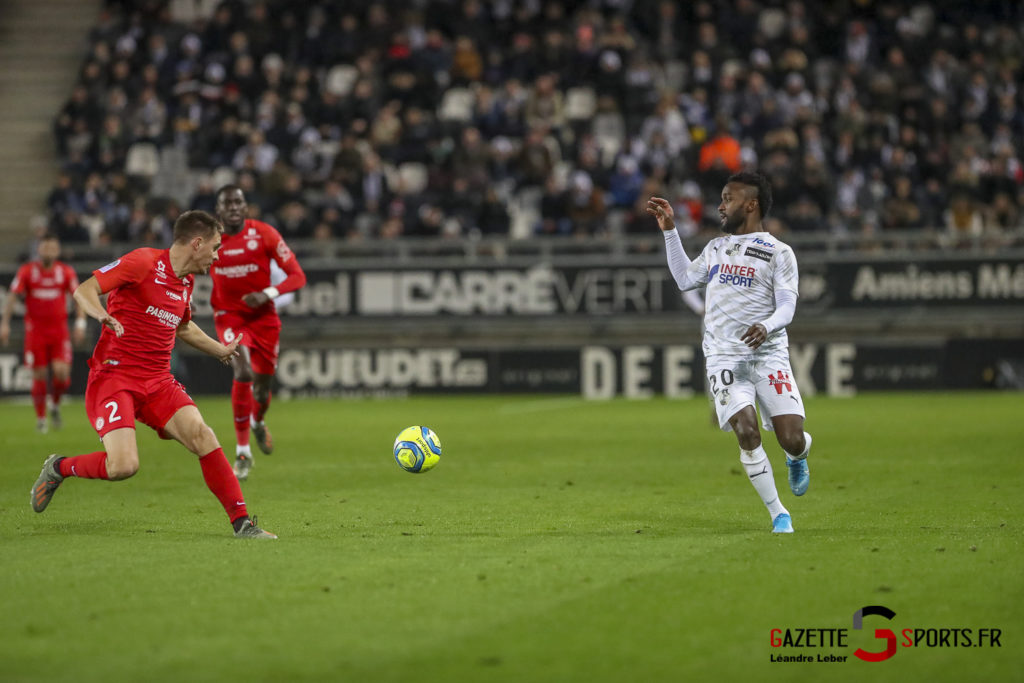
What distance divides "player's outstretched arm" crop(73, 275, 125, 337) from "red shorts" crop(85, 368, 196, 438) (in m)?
0.36

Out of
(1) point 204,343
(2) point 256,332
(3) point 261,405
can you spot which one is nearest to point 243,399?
(3) point 261,405

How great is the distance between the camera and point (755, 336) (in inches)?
344

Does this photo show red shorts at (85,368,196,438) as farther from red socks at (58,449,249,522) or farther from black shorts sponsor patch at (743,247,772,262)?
black shorts sponsor patch at (743,247,772,262)

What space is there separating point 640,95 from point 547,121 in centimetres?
207

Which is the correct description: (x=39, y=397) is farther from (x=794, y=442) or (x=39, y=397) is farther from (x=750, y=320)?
(x=794, y=442)

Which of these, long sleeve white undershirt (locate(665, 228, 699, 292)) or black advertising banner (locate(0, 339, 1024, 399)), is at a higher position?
long sleeve white undershirt (locate(665, 228, 699, 292))

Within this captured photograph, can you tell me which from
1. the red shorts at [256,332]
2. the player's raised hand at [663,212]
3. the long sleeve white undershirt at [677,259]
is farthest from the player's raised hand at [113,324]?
the red shorts at [256,332]

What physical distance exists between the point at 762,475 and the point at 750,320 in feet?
3.38

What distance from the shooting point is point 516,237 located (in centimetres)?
2583

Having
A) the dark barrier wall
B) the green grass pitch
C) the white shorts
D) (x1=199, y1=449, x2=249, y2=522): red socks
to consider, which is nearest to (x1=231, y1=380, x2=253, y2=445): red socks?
the green grass pitch

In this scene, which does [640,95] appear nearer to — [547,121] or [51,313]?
[547,121]

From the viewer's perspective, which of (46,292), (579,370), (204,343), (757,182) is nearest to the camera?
(757,182)

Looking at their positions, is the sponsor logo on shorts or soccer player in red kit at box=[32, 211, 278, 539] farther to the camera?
the sponsor logo on shorts

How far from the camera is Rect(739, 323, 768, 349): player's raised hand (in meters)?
8.72
